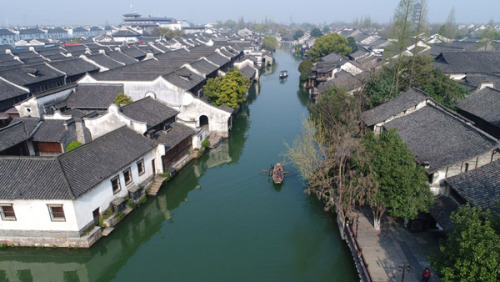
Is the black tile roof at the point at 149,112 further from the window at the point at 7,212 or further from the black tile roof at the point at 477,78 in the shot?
the black tile roof at the point at 477,78

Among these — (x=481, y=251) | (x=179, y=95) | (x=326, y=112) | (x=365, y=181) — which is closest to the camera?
(x=481, y=251)

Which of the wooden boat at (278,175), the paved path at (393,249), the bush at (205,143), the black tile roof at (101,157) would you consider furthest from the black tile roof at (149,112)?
the paved path at (393,249)

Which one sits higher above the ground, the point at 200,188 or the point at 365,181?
the point at 365,181

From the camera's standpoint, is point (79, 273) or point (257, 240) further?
point (257, 240)

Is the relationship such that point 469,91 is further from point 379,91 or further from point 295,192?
point 295,192

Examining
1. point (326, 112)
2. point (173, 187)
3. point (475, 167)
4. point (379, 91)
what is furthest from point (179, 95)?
point (475, 167)

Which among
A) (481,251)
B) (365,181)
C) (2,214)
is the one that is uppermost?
(481,251)
